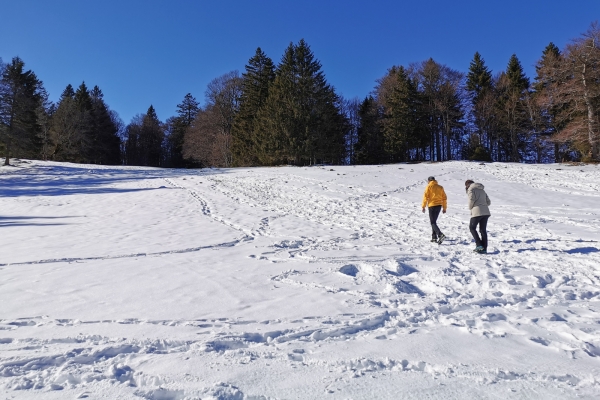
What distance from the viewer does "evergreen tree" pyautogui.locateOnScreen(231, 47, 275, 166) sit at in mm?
41438

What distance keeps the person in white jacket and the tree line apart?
27323mm

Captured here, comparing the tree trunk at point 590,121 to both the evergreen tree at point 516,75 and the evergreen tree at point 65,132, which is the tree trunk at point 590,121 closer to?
the evergreen tree at point 516,75

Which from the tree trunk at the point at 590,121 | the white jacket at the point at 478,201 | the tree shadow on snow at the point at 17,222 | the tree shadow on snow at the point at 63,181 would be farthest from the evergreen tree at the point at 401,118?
the tree shadow on snow at the point at 17,222

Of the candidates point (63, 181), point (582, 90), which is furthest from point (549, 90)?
point (63, 181)

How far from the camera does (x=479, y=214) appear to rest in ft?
26.7

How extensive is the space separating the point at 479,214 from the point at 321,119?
100 feet

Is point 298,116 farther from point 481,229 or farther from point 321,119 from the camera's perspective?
point 481,229

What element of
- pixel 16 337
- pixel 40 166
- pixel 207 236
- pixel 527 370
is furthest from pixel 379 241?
pixel 40 166

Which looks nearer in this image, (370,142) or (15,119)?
(15,119)

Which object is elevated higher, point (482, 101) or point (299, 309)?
point (482, 101)

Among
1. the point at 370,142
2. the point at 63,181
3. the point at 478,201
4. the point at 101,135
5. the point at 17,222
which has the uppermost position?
the point at 101,135

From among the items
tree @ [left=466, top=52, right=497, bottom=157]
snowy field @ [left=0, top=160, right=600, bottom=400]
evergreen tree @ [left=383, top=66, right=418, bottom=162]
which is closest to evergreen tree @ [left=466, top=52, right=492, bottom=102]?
tree @ [left=466, top=52, right=497, bottom=157]

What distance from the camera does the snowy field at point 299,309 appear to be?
3.06 metres

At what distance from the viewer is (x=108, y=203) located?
16.6 metres
